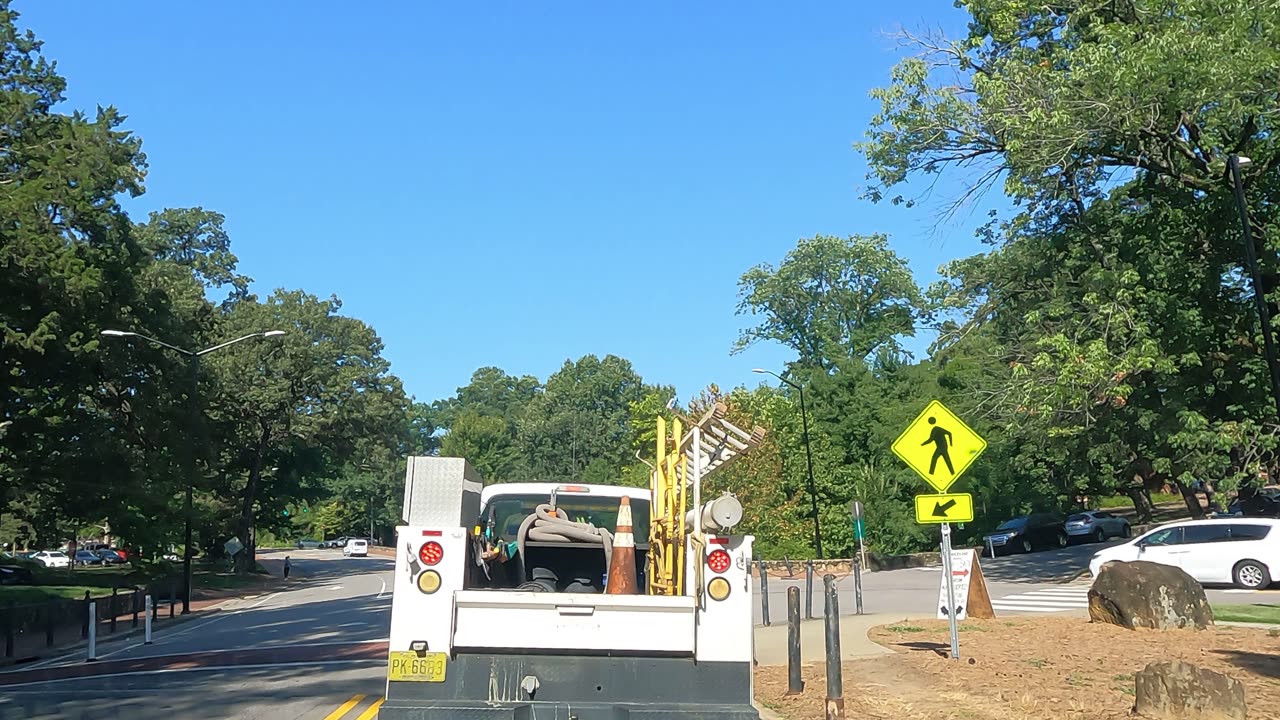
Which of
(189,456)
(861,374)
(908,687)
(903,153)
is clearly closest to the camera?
(908,687)

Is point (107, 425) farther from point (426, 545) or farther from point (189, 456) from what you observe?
point (426, 545)

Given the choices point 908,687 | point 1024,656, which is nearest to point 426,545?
point 908,687

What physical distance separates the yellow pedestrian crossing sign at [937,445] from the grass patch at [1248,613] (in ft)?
26.3

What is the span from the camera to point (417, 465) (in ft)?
23.0

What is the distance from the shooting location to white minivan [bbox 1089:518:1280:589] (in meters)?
25.2

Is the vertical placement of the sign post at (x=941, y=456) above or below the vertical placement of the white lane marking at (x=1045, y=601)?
above

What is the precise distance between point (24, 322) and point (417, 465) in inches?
1093

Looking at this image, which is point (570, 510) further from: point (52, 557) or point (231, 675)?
point (52, 557)

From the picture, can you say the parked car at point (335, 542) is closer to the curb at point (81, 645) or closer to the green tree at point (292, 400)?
the green tree at point (292, 400)

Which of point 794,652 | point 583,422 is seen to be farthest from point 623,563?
point 583,422

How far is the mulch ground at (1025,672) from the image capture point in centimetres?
995

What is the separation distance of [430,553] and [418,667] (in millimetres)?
666

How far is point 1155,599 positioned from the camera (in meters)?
15.7

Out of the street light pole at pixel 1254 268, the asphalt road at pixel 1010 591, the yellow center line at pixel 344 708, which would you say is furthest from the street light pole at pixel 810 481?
the yellow center line at pixel 344 708
